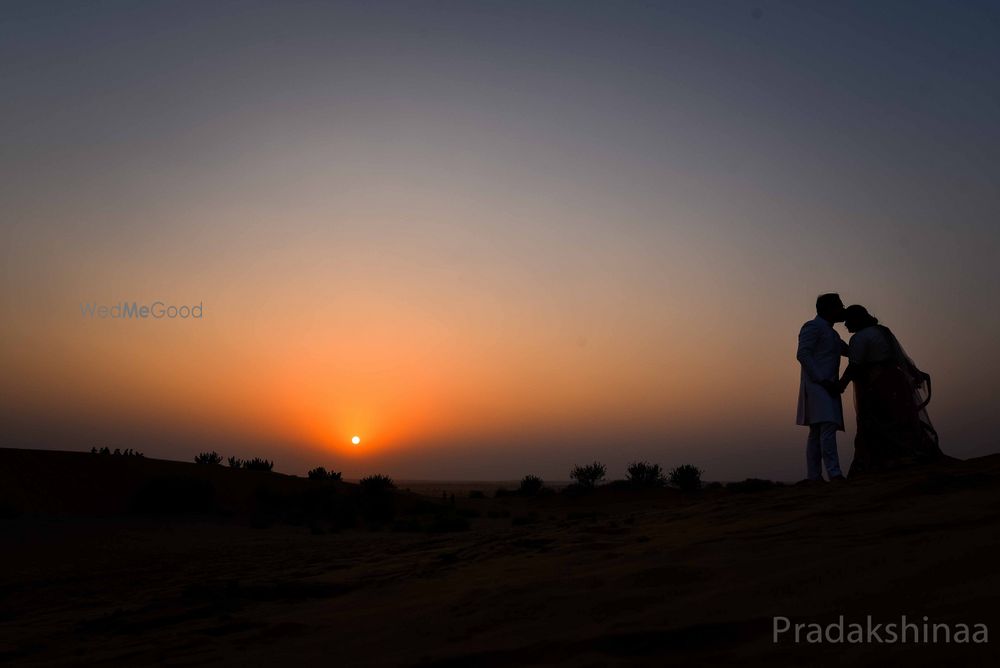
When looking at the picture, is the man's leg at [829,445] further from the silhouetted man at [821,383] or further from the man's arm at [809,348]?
the man's arm at [809,348]

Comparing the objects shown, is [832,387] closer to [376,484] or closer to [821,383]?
[821,383]

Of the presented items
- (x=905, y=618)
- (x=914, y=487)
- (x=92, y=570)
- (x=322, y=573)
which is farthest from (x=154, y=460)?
(x=905, y=618)

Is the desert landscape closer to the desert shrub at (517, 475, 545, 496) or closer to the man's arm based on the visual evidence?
the man's arm

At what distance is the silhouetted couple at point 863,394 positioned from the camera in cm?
874

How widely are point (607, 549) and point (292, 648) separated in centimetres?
250

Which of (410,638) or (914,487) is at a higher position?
(914,487)

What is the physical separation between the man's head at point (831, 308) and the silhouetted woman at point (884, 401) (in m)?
0.24

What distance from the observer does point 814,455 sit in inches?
374

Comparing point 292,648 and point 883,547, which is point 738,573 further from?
point 292,648

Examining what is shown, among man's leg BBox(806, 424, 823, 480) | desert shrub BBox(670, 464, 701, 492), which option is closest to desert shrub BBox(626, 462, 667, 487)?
desert shrub BBox(670, 464, 701, 492)

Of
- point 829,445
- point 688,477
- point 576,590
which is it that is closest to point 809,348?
point 829,445

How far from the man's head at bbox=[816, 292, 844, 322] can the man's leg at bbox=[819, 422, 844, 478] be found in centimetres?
147

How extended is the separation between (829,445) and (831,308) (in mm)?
1856

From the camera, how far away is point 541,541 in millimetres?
6770
